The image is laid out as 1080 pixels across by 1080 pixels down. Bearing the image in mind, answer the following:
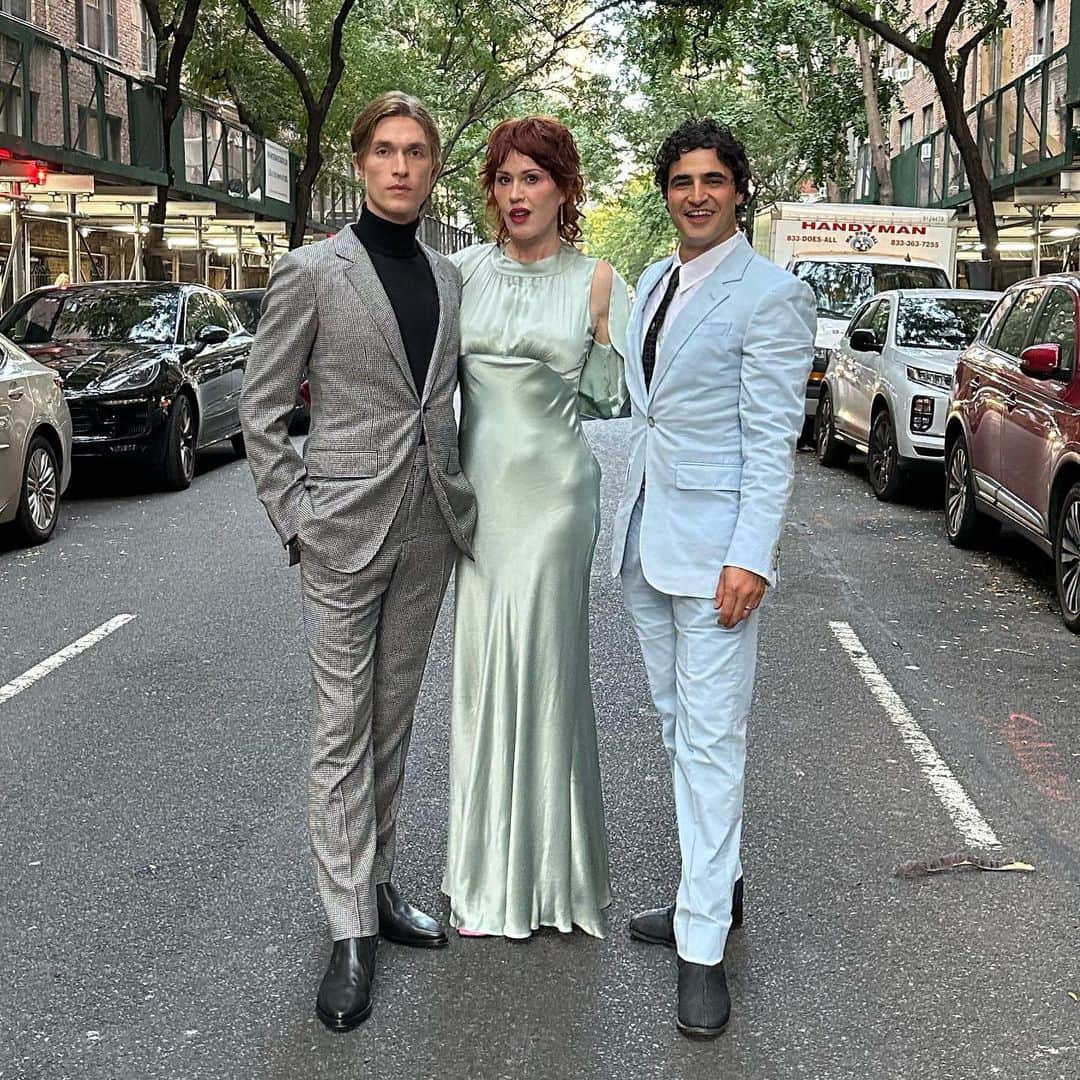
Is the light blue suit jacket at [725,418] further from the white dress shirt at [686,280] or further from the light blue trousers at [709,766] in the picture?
the light blue trousers at [709,766]

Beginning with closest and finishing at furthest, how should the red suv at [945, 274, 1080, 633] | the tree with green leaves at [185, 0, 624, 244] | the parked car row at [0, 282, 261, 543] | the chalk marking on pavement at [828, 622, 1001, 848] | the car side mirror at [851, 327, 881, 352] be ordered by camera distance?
the chalk marking on pavement at [828, 622, 1001, 848] → the red suv at [945, 274, 1080, 633] → the parked car row at [0, 282, 261, 543] → the car side mirror at [851, 327, 881, 352] → the tree with green leaves at [185, 0, 624, 244]

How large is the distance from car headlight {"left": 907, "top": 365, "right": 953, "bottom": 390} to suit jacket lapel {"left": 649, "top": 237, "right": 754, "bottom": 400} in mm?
9336

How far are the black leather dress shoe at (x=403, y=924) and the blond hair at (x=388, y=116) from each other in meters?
1.77

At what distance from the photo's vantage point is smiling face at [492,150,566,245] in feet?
11.7

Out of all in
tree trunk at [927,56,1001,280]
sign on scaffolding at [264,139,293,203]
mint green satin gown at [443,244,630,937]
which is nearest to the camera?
mint green satin gown at [443,244,630,937]

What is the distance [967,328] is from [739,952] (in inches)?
421

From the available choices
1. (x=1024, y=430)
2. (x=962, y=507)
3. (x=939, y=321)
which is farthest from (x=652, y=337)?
(x=939, y=321)

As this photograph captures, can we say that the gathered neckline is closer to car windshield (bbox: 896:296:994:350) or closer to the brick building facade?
car windshield (bbox: 896:296:994:350)

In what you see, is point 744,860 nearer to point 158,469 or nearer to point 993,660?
point 993,660

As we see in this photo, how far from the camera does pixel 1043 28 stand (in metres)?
32.6

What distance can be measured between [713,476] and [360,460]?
0.79m

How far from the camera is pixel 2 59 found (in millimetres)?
19359

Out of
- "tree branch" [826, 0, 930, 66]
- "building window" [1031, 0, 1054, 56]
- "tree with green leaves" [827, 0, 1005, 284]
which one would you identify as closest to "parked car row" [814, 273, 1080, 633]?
"tree with green leaves" [827, 0, 1005, 284]

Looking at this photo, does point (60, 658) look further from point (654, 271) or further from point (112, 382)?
point (112, 382)
